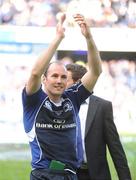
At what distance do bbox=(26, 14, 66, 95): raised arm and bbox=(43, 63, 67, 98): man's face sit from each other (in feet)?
0.41

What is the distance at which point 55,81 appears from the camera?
153 inches

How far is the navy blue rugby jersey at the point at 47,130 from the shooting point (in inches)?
152

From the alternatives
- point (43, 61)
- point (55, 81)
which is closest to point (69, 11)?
point (55, 81)

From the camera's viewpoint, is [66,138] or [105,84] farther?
[105,84]

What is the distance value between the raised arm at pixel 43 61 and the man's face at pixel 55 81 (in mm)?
125

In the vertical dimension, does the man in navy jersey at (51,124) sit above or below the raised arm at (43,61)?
below

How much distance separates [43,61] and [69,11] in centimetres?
689

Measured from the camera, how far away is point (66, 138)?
391cm

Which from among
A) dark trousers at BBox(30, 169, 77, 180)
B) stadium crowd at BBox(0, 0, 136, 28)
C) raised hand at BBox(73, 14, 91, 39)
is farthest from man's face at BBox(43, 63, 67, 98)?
stadium crowd at BBox(0, 0, 136, 28)

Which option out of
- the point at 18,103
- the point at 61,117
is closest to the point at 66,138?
the point at 61,117

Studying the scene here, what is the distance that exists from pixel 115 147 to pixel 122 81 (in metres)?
6.03

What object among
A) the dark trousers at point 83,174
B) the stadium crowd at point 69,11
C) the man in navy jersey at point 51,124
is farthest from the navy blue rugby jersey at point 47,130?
the stadium crowd at point 69,11

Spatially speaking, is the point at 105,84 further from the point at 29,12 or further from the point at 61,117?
the point at 61,117

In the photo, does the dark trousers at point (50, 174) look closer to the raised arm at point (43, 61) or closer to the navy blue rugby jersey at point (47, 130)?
the navy blue rugby jersey at point (47, 130)
